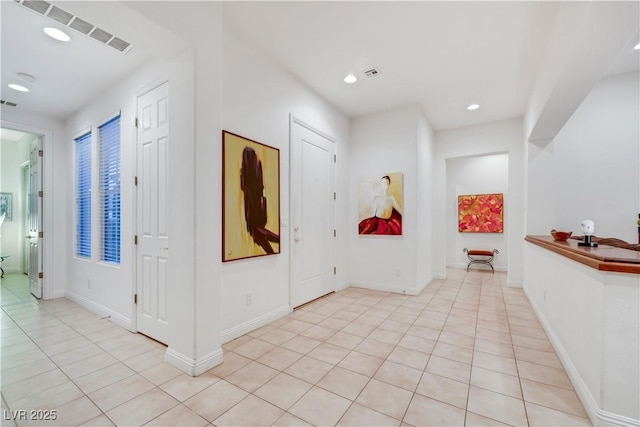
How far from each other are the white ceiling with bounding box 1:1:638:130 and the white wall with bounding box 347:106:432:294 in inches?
24.8

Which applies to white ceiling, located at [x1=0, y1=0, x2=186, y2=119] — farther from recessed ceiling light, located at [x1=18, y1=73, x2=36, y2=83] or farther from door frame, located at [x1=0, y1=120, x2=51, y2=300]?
door frame, located at [x1=0, y1=120, x2=51, y2=300]

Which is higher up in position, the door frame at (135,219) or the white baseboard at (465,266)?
the door frame at (135,219)

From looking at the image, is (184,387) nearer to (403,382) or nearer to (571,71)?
(403,382)

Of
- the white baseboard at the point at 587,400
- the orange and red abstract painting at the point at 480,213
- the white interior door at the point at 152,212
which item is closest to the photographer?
the white baseboard at the point at 587,400

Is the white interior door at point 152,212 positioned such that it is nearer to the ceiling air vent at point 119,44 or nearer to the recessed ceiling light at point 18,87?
the ceiling air vent at point 119,44

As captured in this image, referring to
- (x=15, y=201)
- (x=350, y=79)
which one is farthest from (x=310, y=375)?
(x=15, y=201)

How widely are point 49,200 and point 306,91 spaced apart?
4110 millimetres

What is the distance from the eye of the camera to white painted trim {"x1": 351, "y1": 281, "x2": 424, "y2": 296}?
4379mm

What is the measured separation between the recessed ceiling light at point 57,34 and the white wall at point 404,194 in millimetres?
3839

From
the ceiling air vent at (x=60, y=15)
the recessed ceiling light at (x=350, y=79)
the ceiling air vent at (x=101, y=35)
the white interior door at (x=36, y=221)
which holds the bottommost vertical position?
the white interior door at (x=36, y=221)

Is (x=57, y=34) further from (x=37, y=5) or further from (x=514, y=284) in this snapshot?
(x=514, y=284)

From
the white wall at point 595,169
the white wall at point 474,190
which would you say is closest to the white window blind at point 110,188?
the white wall at point 595,169

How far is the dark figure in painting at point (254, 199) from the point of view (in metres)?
2.85

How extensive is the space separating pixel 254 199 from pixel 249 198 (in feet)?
0.24
